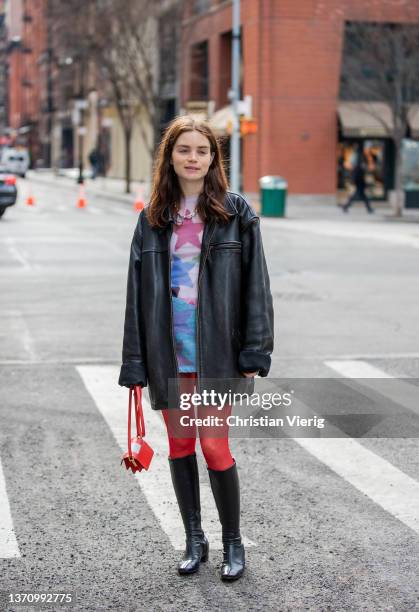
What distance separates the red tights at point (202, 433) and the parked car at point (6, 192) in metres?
27.5

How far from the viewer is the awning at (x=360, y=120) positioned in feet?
137

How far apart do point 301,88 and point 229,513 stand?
38.8 m

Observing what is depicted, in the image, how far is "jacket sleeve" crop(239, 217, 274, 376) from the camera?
454cm

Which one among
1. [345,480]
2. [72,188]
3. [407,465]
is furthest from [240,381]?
[72,188]

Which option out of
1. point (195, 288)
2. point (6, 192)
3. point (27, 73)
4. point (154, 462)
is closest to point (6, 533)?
point (154, 462)

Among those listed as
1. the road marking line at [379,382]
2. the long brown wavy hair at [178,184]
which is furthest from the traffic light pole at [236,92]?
the long brown wavy hair at [178,184]

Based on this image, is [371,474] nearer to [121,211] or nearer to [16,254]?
[16,254]

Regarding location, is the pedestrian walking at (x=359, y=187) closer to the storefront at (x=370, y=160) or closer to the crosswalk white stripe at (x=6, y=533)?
the storefront at (x=370, y=160)

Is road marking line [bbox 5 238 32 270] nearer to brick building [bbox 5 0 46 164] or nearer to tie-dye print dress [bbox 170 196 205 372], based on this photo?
tie-dye print dress [bbox 170 196 205 372]

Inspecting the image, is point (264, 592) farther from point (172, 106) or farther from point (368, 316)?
point (172, 106)

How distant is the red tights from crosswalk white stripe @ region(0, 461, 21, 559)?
0.97 m

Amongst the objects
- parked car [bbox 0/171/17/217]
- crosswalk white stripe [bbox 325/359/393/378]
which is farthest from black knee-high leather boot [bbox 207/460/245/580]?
parked car [bbox 0/171/17/217]

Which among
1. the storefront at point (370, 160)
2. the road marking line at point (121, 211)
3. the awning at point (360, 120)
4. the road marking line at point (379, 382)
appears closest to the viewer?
the road marking line at point (379, 382)

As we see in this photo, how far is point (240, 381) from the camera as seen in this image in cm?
461
